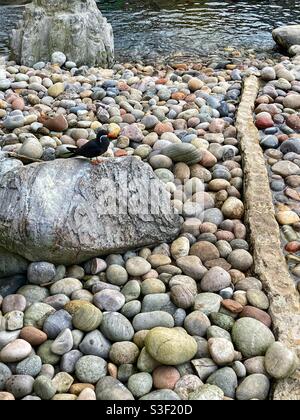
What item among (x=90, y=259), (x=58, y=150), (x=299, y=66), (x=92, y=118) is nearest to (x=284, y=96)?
(x=299, y=66)

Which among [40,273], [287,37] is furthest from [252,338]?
[287,37]

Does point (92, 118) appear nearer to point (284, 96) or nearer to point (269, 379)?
point (284, 96)

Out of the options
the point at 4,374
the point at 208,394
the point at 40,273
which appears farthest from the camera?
the point at 40,273

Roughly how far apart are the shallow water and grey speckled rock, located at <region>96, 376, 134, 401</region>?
6.43 meters

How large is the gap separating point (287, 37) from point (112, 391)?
7.58 meters

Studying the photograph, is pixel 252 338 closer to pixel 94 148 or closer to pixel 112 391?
pixel 112 391

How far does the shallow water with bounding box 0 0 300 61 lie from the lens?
8320 millimetres

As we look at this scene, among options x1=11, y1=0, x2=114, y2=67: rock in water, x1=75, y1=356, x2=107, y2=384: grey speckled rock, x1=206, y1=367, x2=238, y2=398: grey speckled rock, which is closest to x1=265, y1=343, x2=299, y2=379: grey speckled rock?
x1=206, y1=367, x2=238, y2=398: grey speckled rock

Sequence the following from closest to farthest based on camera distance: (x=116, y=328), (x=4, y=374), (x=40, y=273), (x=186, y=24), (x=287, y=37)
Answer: (x=4, y=374) < (x=116, y=328) < (x=40, y=273) < (x=287, y=37) < (x=186, y=24)

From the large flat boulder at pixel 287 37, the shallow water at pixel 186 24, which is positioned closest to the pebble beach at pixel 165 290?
the shallow water at pixel 186 24

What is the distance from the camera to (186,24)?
962 cm

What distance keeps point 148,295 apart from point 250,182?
156 cm

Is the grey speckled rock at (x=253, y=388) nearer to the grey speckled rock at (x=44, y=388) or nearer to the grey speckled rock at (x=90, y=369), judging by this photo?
the grey speckled rock at (x=90, y=369)

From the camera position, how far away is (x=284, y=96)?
18.6ft
